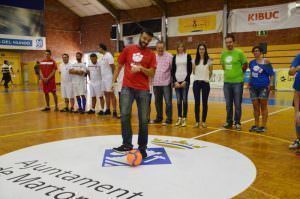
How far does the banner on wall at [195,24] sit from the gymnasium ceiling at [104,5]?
4.98ft

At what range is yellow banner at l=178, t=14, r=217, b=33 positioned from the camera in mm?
20562

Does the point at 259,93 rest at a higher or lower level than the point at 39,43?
lower

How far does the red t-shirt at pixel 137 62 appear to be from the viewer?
446 cm

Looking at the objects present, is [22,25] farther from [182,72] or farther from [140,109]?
[140,109]

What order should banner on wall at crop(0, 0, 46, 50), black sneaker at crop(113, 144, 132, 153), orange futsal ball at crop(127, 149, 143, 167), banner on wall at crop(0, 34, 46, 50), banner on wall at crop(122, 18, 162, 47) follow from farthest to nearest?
banner on wall at crop(0, 34, 46, 50)
banner on wall at crop(0, 0, 46, 50)
banner on wall at crop(122, 18, 162, 47)
black sneaker at crop(113, 144, 132, 153)
orange futsal ball at crop(127, 149, 143, 167)

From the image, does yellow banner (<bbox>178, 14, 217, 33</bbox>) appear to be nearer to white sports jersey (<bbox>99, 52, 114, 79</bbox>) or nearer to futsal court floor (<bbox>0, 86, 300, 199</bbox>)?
futsal court floor (<bbox>0, 86, 300, 199</bbox>)

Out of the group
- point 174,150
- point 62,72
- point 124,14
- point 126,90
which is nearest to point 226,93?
point 174,150

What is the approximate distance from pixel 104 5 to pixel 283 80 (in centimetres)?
1469

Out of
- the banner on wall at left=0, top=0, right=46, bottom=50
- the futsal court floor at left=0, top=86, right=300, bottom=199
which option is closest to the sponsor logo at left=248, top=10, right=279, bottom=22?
the futsal court floor at left=0, top=86, right=300, bottom=199

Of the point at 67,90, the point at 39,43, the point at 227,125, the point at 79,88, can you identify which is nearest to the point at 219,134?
the point at 227,125

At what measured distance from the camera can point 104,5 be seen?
79.3 feet

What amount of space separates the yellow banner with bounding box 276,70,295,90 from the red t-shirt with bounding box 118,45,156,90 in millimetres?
13576

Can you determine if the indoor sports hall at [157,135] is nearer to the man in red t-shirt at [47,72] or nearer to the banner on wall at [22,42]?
the man in red t-shirt at [47,72]

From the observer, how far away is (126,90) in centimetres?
454
